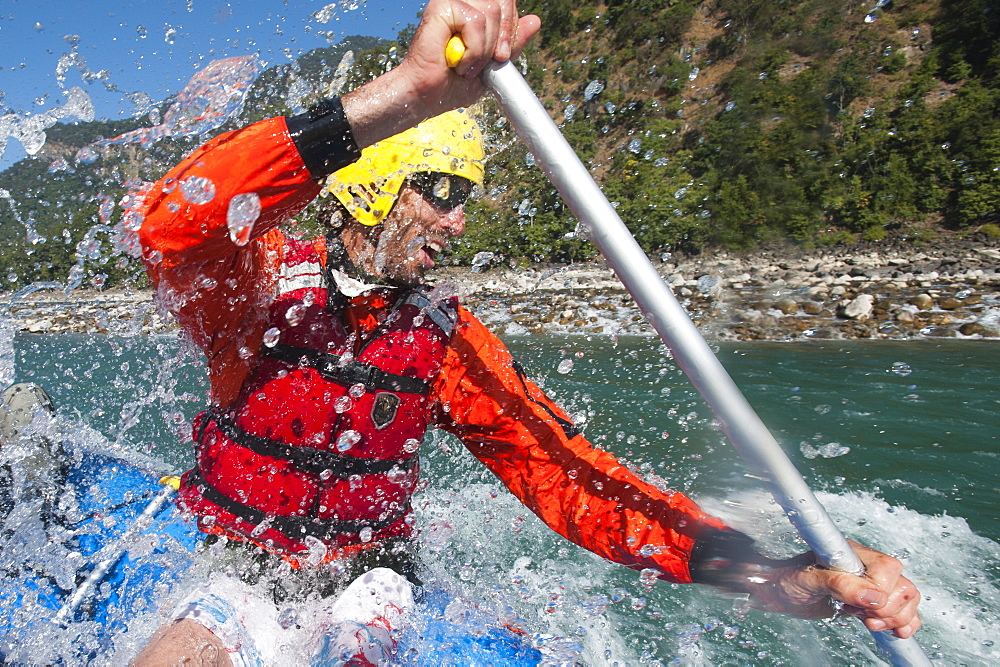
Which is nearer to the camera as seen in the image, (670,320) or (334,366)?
(670,320)

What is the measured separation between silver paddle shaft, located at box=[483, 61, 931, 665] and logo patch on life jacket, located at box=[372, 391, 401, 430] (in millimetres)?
1043

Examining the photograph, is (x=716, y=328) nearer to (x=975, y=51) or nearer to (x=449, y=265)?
(x=449, y=265)

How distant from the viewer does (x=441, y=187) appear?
2.12 m

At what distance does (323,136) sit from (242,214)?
293 mm

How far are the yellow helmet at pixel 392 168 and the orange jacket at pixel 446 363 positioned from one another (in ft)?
1.13

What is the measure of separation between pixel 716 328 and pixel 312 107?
8393 mm

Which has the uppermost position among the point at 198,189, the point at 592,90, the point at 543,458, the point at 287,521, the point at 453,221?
the point at 198,189

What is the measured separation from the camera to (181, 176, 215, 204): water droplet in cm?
142

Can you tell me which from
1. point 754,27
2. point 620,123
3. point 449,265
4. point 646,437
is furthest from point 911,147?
point 646,437

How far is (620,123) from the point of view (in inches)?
1155

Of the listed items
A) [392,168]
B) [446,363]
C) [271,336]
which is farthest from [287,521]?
[392,168]

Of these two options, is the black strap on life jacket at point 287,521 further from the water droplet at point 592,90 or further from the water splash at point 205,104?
the water droplet at point 592,90

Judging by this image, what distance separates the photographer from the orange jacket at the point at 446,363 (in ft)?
4.72

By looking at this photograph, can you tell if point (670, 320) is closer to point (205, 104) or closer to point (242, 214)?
point (242, 214)
